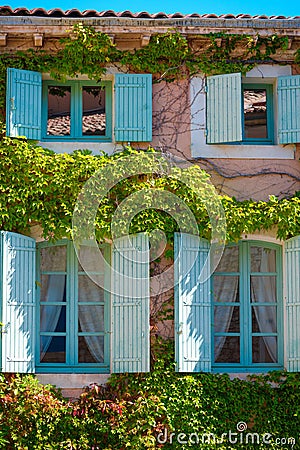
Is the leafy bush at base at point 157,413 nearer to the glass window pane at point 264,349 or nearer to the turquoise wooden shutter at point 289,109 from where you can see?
the glass window pane at point 264,349

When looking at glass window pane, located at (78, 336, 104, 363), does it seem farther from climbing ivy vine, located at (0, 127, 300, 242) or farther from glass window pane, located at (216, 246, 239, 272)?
glass window pane, located at (216, 246, 239, 272)

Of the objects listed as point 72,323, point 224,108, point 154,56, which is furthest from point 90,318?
point 154,56

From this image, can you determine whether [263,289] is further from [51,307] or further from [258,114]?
[51,307]

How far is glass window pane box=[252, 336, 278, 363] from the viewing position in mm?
12398

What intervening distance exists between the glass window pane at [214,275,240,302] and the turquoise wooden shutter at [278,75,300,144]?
1.90 meters

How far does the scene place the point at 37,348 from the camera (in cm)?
1210

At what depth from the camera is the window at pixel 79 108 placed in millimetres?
12289

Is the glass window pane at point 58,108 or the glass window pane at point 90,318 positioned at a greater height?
the glass window pane at point 58,108

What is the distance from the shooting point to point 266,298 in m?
12.5

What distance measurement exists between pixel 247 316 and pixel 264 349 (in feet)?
1.54

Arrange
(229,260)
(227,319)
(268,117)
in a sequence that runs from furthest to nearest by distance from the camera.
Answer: (268,117) < (229,260) < (227,319)

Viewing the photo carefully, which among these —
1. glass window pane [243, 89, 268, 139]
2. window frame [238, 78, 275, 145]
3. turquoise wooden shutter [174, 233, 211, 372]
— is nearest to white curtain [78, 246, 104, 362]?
turquoise wooden shutter [174, 233, 211, 372]

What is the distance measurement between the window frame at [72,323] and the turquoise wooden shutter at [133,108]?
1.46m

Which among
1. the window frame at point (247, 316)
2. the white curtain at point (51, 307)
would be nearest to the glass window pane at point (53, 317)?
the white curtain at point (51, 307)
